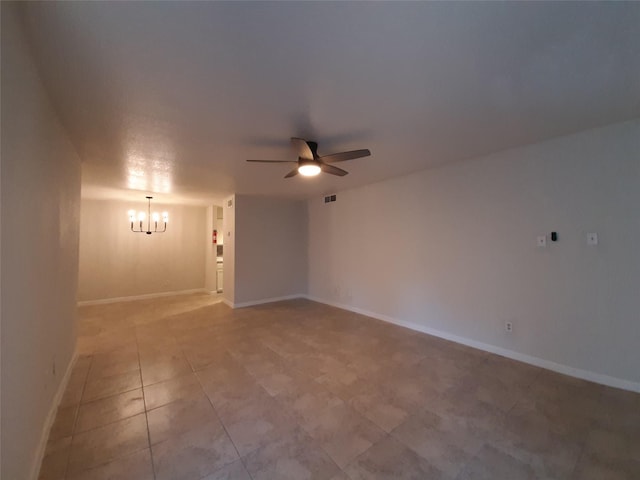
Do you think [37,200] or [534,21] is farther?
[37,200]

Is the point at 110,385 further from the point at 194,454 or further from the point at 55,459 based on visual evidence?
the point at 194,454

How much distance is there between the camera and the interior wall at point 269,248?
18.0 ft


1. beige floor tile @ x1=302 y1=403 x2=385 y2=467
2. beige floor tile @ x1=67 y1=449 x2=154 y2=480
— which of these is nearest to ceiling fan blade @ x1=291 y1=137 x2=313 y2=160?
beige floor tile @ x1=302 y1=403 x2=385 y2=467

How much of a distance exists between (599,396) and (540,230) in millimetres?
1567

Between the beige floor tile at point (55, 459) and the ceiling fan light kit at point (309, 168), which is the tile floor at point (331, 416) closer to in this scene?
the beige floor tile at point (55, 459)

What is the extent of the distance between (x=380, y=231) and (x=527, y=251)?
6.72 feet

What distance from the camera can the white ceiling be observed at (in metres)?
1.23

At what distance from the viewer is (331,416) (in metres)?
2.04

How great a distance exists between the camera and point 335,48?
143 centimetres

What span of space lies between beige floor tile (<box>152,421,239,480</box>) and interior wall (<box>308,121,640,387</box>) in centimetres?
306

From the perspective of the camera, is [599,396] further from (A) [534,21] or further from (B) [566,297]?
(A) [534,21]

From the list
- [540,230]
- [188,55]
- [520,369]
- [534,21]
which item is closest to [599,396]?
[520,369]

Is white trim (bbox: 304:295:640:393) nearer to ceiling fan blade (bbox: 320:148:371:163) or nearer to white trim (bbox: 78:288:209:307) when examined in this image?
ceiling fan blade (bbox: 320:148:371:163)

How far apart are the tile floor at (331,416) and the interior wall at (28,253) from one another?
0.43m
